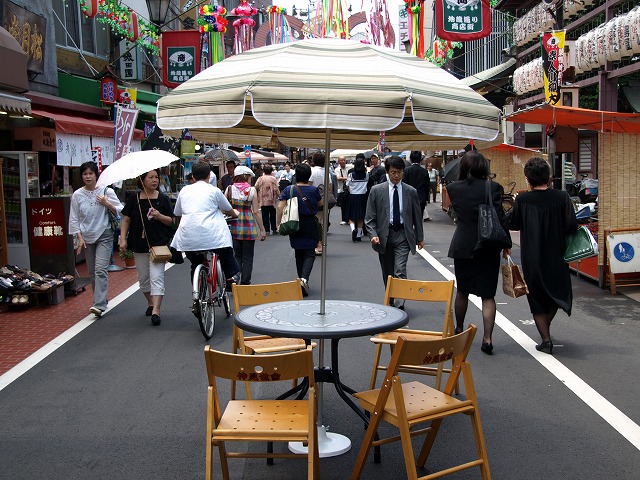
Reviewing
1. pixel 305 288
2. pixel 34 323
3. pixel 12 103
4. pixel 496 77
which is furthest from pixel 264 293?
pixel 496 77

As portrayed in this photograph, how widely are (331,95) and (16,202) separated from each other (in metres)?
9.58

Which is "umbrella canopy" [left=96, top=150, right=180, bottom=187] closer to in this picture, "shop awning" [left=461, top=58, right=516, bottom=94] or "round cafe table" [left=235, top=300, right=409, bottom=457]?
"round cafe table" [left=235, top=300, right=409, bottom=457]

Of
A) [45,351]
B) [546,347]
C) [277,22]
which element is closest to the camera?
[546,347]

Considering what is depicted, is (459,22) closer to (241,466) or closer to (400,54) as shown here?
(400,54)

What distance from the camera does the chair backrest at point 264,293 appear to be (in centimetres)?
593

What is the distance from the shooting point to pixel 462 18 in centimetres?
1617

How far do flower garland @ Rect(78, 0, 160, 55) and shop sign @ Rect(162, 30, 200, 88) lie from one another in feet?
2.37

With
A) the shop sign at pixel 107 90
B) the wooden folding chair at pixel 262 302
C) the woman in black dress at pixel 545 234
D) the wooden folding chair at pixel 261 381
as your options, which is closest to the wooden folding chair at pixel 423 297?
the wooden folding chair at pixel 262 302

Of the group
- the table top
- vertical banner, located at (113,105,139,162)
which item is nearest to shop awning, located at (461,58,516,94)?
vertical banner, located at (113,105,139,162)

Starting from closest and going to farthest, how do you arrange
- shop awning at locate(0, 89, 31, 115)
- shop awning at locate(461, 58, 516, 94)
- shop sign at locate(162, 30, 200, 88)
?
1. shop awning at locate(0, 89, 31, 115)
2. shop sign at locate(162, 30, 200, 88)
3. shop awning at locate(461, 58, 516, 94)

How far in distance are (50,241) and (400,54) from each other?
308 inches

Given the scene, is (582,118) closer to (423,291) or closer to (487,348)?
(487,348)

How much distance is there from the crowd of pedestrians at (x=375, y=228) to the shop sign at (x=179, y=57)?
10273 millimetres

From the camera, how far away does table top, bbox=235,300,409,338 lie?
4730mm
